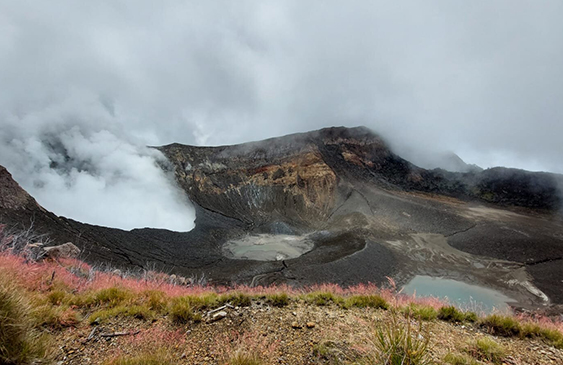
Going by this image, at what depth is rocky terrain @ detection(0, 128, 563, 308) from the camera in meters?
23.0

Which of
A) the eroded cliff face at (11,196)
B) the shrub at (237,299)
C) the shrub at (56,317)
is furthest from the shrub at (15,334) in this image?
the eroded cliff face at (11,196)

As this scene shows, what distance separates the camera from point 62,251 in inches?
583

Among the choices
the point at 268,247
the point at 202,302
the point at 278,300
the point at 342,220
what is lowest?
the point at 268,247

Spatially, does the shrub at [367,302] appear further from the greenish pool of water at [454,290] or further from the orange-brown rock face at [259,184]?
the orange-brown rock face at [259,184]

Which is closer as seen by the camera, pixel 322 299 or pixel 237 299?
pixel 237 299

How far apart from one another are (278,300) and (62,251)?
52.9 ft

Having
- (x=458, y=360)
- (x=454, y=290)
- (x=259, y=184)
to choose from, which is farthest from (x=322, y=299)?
(x=259, y=184)

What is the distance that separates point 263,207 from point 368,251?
2629 centimetres

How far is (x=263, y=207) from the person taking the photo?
50.6 meters

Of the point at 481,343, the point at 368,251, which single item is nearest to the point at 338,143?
the point at 368,251

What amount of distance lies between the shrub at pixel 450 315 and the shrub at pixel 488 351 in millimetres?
1327

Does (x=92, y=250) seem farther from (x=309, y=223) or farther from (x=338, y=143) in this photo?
(x=338, y=143)

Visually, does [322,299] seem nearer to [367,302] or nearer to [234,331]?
[367,302]

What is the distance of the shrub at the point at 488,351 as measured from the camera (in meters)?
3.28
